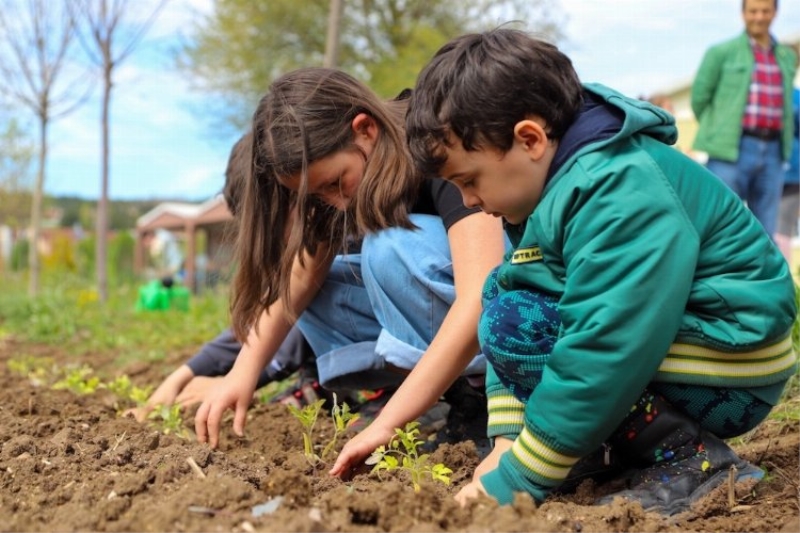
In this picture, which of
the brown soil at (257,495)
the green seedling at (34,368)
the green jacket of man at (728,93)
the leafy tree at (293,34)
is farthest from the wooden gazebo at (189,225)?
the brown soil at (257,495)

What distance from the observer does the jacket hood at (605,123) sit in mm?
1778

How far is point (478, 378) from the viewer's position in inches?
104

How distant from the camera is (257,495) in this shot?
1.62 meters

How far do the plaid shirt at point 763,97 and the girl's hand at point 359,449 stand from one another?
4.44m

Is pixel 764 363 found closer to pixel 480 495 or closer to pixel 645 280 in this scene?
pixel 645 280

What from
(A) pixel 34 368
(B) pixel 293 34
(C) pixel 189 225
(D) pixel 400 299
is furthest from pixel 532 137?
(C) pixel 189 225

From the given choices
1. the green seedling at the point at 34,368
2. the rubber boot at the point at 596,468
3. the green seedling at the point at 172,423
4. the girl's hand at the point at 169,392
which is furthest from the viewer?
the green seedling at the point at 34,368

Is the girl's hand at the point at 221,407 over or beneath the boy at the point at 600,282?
beneath

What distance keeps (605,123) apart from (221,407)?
60.5 inches

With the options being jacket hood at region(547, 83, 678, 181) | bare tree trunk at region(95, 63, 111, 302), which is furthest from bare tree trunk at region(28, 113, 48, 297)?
jacket hood at region(547, 83, 678, 181)

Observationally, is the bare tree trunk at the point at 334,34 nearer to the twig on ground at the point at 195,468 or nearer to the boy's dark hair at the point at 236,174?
the boy's dark hair at the point at 236,174

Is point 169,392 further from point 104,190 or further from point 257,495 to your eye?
point 104,190

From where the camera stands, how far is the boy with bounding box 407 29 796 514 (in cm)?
163

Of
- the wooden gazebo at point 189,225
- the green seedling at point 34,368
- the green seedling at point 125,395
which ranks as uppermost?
the green seedling at point 125,395
